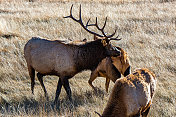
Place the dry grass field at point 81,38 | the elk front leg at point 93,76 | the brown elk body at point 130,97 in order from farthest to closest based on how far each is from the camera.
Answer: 1. the elk front leg at point 93,76
2. the dry grass field at point 81,38
3. the brown elk body at point 130,97

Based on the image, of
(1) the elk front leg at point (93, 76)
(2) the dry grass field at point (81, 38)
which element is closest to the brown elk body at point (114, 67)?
(1) the elk front leg at point (93, 76)

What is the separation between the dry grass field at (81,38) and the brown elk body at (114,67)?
1.66 ft

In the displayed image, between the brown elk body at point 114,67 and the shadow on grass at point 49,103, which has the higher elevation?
the brown elk body at point 114,67

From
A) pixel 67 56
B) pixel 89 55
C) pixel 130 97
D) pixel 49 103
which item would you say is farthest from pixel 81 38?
pixel 130 97

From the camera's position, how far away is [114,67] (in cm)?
691

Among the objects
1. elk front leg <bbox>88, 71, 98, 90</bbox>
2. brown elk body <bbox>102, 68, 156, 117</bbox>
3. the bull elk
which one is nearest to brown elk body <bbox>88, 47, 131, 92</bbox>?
elk front leg <bbox>88, 71, 98, 90</bbox>

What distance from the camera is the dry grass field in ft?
21.5

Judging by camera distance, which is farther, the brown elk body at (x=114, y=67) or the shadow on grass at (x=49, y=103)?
the brown elk body at (x=114, y=67)

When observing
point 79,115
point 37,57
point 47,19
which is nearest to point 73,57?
point 37,57

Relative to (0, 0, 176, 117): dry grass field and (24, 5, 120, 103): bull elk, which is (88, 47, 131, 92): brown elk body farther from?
(0, 0, 176, 117): dry grass field

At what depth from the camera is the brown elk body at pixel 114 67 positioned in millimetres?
6746

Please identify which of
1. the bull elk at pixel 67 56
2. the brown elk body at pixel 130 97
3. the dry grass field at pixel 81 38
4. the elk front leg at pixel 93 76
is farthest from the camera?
the elk front leg at pixel 93 76

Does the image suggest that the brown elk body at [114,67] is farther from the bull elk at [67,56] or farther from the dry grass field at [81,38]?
the dry grass field at [81,38]

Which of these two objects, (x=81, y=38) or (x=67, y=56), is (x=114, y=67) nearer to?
(x=67, y=56)
